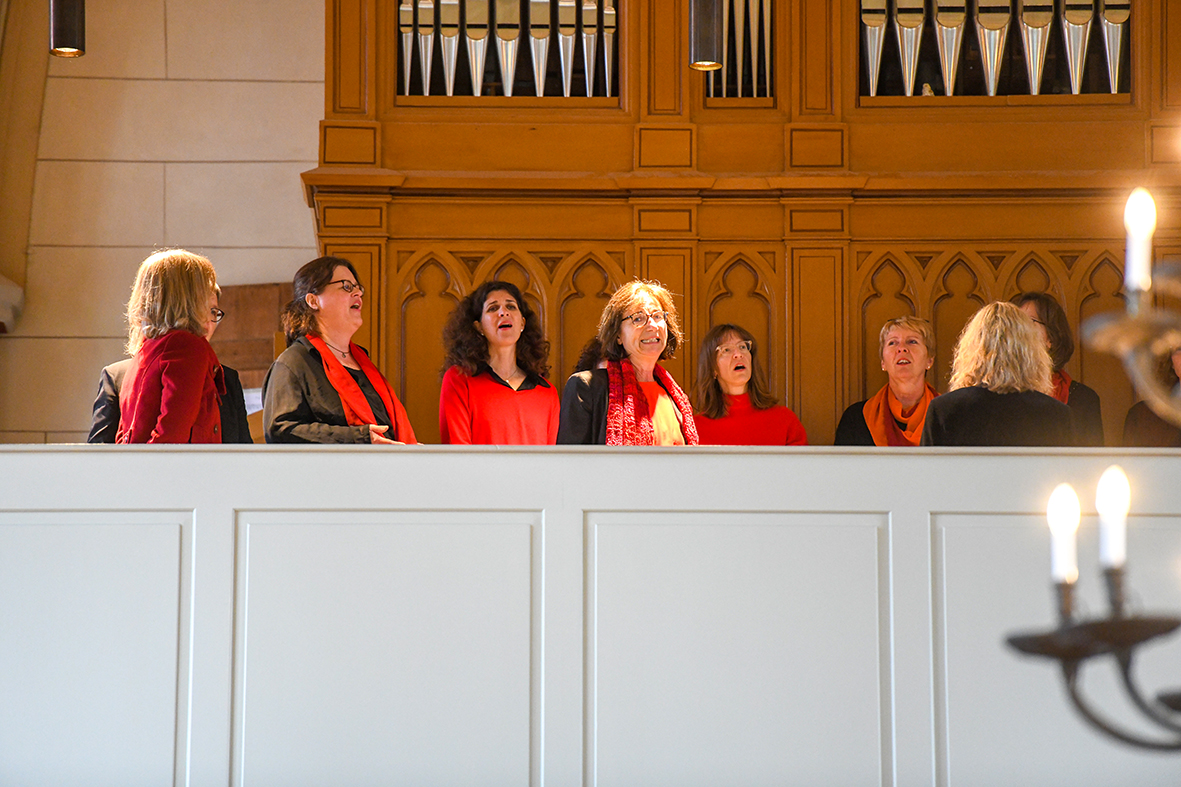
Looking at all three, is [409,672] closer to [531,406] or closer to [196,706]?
[196,706]

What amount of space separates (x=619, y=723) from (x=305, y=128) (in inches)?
178

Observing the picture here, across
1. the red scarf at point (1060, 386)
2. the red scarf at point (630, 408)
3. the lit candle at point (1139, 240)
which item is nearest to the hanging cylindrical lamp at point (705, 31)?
the red scarf at point (630, 408)

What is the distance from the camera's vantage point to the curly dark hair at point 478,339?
418 cm

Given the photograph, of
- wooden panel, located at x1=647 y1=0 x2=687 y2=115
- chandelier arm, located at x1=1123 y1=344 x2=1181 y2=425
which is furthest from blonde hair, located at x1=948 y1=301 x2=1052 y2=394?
wooden panel, located at x1=647 y1=0 x2=687 y2=115

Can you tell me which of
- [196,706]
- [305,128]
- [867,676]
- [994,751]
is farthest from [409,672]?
[305,128]

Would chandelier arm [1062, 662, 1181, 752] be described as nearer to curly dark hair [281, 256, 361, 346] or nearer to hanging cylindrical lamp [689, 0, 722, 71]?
hanging cylindrical lamp [689, 0, 722, 71]

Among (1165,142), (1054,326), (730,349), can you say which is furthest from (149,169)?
(1165,142)

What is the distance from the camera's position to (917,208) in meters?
5.06

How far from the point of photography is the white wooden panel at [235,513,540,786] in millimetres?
2998

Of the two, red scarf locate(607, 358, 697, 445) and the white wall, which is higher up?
red scarf locate(607, 358, 697, 445)

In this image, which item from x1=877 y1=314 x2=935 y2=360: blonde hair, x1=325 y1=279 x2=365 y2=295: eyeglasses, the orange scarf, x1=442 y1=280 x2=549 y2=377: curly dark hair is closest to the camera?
x1=325 y1=279 x2=365 y2=295: eyeglasses

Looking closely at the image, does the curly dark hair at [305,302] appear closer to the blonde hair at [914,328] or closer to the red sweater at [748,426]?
the red sweater at [748,426]

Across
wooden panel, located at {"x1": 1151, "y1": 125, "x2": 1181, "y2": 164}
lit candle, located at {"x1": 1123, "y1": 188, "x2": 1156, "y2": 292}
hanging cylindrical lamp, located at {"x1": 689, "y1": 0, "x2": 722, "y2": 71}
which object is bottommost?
lit candle, located at {"x1": 1123, "y1": 188, "x2": 1156, "y2": 292}

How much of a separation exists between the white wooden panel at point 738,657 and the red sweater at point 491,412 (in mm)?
1179
